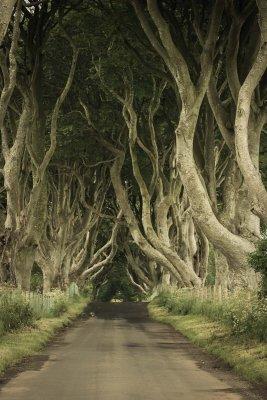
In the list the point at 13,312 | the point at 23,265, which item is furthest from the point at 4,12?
the point at 23,265

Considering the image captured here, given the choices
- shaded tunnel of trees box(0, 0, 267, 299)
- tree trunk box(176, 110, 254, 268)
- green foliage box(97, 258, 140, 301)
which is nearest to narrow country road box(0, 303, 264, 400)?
tree trunk box(176, 110, 254, 268)

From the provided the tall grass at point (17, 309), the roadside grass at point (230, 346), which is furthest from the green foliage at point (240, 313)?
the tall grass at point (17, 309)

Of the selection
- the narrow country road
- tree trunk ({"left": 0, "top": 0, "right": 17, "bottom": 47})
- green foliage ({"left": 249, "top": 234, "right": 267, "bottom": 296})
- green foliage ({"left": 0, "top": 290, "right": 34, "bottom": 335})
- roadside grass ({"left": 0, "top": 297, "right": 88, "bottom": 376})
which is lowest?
the narrow country road

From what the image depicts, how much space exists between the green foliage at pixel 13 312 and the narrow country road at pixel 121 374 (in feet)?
4.73

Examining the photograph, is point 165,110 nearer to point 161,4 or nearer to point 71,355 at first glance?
point 161,4

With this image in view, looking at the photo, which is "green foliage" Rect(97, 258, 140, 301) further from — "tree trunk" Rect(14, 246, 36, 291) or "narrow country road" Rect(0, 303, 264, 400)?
"narrow country road" Rect(0, 303, 264, 400)

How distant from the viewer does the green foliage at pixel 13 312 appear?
20.7 m

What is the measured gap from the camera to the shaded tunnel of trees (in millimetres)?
20234

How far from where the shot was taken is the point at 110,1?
24.2 metres

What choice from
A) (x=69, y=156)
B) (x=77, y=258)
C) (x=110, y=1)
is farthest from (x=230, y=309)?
(x=77, y=258)

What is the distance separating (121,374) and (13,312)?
27.3ft

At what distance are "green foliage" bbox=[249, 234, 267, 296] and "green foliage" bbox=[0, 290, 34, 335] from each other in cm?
742

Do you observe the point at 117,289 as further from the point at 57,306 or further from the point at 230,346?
the point at 230,346

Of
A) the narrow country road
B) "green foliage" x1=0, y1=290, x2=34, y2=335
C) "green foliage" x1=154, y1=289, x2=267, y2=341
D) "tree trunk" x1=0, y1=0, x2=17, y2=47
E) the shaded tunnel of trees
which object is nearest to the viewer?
the narrow country road
